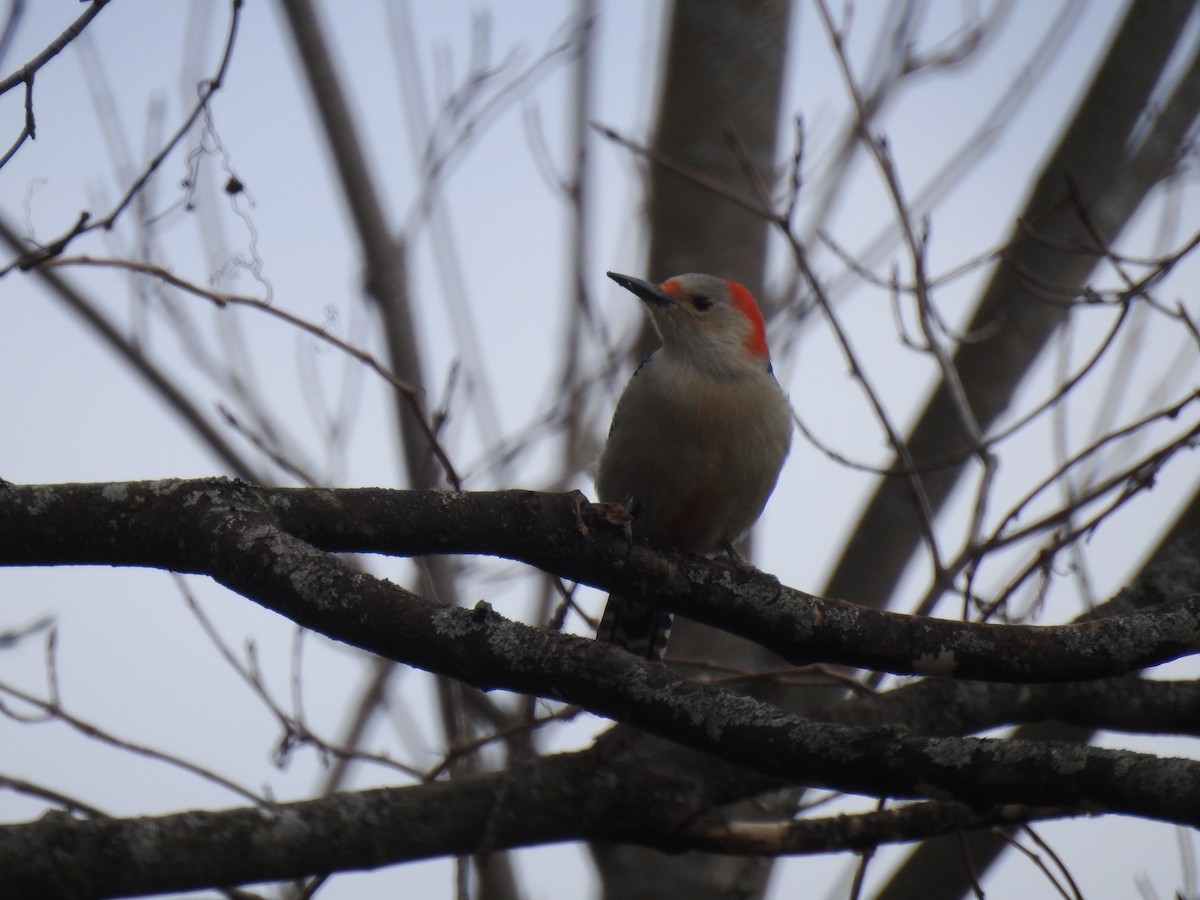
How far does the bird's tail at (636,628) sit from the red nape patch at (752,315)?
1.22 m

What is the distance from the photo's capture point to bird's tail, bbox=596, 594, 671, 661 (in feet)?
Result: 17.9

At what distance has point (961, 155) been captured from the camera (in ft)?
20.0

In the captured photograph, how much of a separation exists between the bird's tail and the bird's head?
1.15 meters

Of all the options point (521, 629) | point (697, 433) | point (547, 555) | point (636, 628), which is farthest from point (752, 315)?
point (521, 629)

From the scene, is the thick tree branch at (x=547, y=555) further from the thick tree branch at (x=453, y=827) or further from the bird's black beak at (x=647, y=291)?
the bird's black beak at (x=647, y=291)

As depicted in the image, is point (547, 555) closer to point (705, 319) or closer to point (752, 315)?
point (705, 319)

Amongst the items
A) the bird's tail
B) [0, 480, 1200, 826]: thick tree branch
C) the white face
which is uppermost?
the white face

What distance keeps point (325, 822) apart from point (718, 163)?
354 centimetres

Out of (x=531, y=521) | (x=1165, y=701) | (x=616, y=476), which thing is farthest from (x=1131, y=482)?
(x=531, y=521)

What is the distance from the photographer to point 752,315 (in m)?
5.42

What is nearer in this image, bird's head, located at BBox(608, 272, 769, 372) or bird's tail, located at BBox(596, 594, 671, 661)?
bird's head, located at BBox(608, 272, 769, 372)

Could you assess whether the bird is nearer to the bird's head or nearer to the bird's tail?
the bird's head

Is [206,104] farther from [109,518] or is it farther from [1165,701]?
[1165,701]

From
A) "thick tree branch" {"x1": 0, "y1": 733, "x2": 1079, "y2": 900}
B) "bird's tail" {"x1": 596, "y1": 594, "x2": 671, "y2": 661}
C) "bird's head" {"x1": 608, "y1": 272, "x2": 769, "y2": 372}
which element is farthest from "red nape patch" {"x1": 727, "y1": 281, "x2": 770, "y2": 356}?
"thick tree branch" {"x1": 0, "y1": 733, "x2": 1079, "y2": 900}
